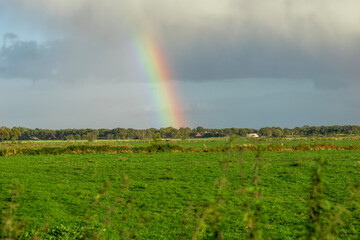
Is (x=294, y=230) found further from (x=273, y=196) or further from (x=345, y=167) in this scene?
(x=345, y=167)

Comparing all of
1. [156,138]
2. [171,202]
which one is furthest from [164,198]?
[156,138]

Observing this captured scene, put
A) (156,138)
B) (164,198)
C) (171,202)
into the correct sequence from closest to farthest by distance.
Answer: (171,202)
(164,198)
(156,138)

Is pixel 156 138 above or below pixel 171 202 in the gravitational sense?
above

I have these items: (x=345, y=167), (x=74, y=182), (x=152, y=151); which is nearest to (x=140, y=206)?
(x=74, y=182)

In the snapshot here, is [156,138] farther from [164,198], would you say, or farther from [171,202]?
[171,202]

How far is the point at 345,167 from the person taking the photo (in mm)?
28453

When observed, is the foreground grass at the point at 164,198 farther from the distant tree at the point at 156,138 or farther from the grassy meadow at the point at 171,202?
the distant tree at the point at 156,138

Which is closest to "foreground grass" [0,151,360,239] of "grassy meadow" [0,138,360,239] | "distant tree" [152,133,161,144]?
"grassy meadow" [0,138,360,239]

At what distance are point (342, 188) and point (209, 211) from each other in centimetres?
1885

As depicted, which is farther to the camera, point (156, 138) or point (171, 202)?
point (156, 138)

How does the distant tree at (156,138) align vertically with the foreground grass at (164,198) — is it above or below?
above

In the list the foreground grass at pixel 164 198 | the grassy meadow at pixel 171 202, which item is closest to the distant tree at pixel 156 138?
the grassy meadow at pixel 171 202

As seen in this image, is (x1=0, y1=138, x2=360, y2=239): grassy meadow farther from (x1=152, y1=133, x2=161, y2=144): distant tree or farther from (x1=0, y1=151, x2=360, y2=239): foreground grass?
(x1=152, y1=133, x2=161, y2=144): distant tree

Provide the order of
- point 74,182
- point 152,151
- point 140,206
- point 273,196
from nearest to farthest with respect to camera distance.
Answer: point 140,206
point 273,196
point 74,182
point 152,151
